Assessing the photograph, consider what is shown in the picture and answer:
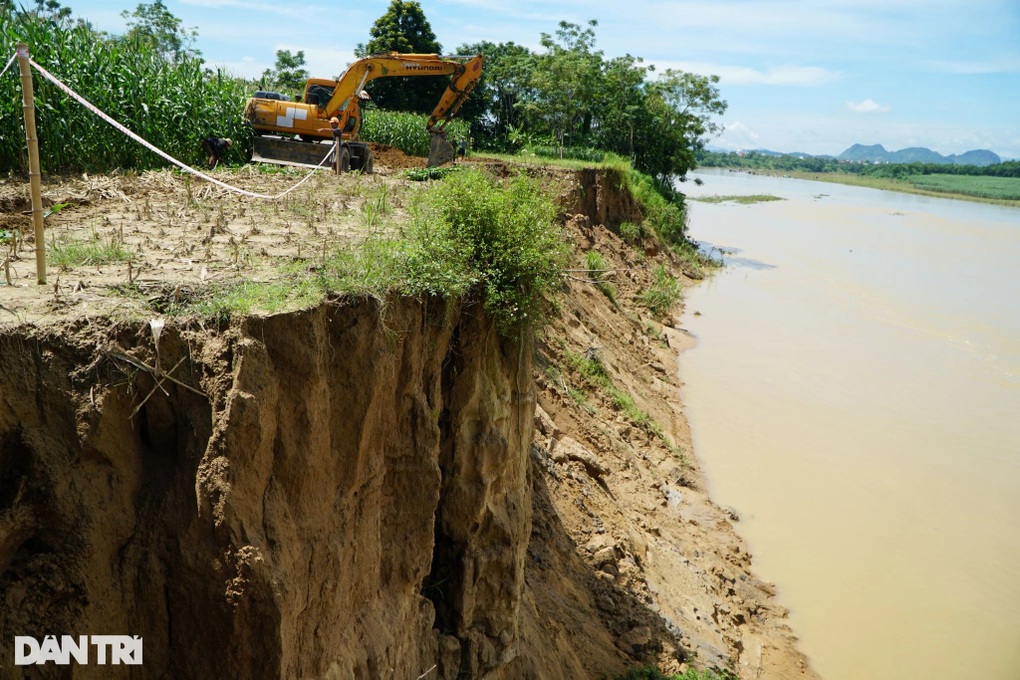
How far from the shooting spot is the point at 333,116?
16.0 meters

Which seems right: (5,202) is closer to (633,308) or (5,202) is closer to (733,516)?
(733,516)

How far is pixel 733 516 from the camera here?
12258 mm

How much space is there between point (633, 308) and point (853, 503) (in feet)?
27.2

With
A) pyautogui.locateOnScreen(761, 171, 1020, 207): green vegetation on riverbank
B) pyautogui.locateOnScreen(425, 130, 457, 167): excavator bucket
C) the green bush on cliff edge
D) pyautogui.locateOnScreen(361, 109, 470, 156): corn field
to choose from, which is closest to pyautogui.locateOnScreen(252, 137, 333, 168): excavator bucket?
pyautogui.locateOnScreen(425, 130, 457, 167): excavator bucket

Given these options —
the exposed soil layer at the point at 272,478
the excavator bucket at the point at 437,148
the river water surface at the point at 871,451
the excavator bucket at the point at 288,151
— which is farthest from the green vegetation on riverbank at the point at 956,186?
the exposed soil layer at the point at 272,478

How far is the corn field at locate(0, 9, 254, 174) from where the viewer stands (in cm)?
1142

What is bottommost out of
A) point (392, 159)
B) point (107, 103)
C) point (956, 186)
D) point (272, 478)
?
point (272, 478)

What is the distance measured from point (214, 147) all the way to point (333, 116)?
2718mm

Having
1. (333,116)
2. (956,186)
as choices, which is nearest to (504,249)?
(333,116)

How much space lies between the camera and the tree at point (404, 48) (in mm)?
31141

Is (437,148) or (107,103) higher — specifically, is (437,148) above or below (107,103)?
below

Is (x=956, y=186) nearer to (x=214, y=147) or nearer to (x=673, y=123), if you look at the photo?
(x=673, y=123)

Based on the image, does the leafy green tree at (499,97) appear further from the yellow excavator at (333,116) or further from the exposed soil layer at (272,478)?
the exposed soil layer at (272,478)

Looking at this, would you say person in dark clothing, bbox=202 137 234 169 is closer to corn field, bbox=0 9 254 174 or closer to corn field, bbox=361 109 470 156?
corn field, bbox=0 9 254 174
